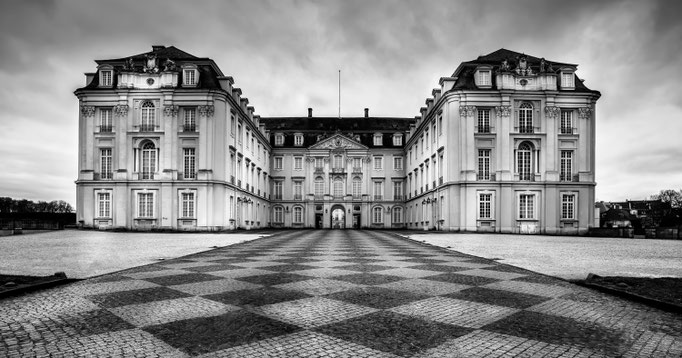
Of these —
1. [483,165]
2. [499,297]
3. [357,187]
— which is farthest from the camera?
[357,187]

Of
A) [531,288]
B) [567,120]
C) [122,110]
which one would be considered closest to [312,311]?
[531,288]

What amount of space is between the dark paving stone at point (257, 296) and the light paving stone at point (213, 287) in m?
0.28

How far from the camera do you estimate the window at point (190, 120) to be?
3991 centimetres

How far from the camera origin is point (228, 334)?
457cm

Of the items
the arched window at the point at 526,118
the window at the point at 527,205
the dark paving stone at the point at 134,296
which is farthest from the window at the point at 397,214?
the dark paving stone at the point at 134,296

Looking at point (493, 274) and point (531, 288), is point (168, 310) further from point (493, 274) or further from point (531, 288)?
point (493, 274)

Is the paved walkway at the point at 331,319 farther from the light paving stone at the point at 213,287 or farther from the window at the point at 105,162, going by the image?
the window at the point at 105,162

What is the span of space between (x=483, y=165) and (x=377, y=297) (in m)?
36.1

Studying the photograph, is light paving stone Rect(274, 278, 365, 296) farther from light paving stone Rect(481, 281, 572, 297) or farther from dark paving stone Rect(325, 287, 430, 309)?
light paving stone Rect(481, 281, 572, 297)

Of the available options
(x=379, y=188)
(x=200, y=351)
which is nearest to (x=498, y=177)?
(x=379, y=188)

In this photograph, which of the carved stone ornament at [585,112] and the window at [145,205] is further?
the carved stone ornament at [585,112]

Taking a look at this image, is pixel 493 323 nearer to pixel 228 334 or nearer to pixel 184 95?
pixel 228 334

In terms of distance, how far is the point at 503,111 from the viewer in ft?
132

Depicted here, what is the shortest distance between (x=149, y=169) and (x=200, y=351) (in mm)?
39265
